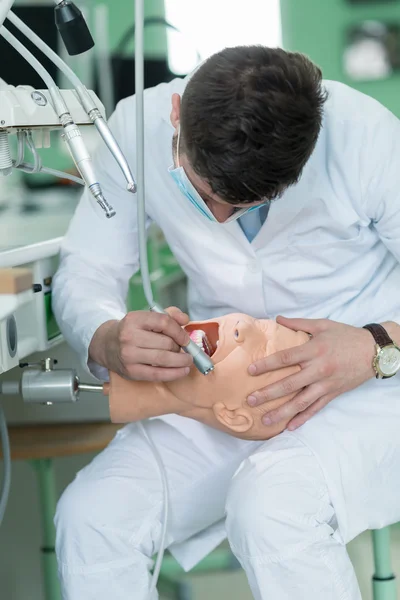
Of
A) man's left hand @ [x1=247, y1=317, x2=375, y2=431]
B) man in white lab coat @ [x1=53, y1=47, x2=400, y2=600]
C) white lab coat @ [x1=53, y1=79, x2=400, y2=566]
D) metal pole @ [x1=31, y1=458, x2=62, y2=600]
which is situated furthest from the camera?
metal pole @ [x1=31, y1=458, x2=62, y2=600]

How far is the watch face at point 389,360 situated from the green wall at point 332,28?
4.22 meters

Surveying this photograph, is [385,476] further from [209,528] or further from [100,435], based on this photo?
[100,435]

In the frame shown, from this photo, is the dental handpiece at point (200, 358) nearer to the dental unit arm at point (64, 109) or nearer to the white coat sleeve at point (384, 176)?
the dental unit arm at point (64, 109)

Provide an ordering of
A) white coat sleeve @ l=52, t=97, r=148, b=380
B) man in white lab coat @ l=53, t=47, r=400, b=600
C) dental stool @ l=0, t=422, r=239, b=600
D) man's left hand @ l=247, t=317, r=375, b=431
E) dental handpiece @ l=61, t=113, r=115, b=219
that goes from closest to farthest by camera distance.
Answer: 1. dental handpiece @ l=61, t=113, r=115, b=219
2. man in white lab coat @ l=53, t=47, r=400, b=600
3. man's left hand @ l=247, t=317, r=375, b=431
4. white coat sleeve @ l=52, t=97, r=148, b=380
5. dental stool @ l=0, t=422, r=239, b=600

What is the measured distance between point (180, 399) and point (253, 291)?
0.26m

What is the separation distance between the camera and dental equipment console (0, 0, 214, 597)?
3.09 feet

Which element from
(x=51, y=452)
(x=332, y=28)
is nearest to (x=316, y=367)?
(x=51, y=452)

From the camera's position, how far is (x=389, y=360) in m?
1.22

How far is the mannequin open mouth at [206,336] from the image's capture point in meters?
1.16

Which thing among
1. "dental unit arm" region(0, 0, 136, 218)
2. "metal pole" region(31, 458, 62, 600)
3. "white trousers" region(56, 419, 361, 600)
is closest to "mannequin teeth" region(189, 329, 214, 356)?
"white trousers" region(56, 419, 361, 600)

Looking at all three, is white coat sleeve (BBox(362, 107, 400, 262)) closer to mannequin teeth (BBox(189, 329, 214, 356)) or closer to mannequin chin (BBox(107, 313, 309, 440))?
mannequin chin (BBox(107, 313, 309, 440))

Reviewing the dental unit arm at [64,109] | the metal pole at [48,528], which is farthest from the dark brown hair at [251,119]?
the metal pole at [48,528]

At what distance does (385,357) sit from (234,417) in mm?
242

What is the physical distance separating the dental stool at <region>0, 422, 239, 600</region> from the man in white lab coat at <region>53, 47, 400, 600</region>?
227 millimetres
